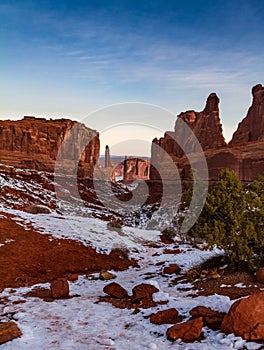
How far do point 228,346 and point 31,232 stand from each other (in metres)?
17.4

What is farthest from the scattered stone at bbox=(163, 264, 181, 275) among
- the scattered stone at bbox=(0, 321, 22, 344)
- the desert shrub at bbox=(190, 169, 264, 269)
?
the scattered stone at bbox=(0, 321, 22, 344)

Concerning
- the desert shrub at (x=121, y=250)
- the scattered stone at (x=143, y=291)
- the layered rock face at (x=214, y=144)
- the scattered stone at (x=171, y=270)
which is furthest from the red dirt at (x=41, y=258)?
the layered rock face at (x=214, y=144)

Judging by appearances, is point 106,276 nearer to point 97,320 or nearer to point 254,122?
point 97,320

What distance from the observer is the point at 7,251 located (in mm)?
17562

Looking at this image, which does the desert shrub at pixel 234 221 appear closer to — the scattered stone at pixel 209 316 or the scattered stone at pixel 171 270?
the scattered stone at pixel 171 270

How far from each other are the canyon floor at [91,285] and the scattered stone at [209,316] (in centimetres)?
32

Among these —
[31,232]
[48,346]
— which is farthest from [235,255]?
[31,232]

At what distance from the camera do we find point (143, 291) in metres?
12.2

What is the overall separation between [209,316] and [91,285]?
287 inches

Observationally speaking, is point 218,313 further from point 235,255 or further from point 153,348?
point 235,255

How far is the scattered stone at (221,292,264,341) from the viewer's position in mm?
7230

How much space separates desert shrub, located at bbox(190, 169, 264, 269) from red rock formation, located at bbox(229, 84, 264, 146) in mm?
88628

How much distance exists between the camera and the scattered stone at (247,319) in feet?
23.7

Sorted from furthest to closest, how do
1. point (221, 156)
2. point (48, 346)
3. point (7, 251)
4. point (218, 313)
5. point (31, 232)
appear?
point (221, 156)
point (31, 232)
point (7, 251)
point (218, 313)
point (48, 346)
